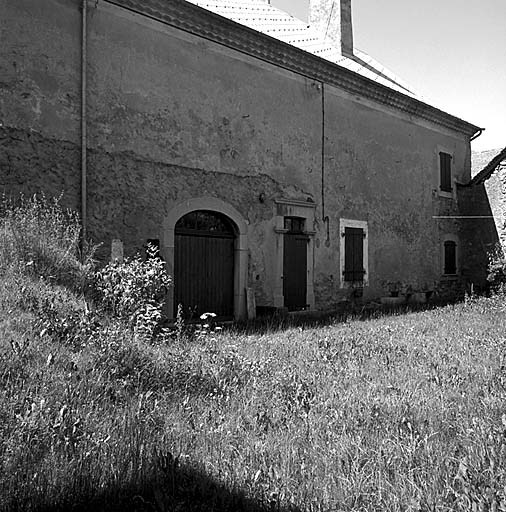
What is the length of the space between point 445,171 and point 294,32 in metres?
6.46

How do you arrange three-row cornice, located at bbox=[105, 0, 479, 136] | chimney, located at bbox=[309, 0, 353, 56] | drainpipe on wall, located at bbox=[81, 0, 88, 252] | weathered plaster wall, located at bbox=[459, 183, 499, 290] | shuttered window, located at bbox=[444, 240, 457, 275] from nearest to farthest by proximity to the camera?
1. drainpipe on wall, located at bbox=[81, 0, 88, 252]
2. three-row cornice, located at bbox=[105, 0, 479, 136]
3. chimney, located at bbox=[309, 0, 353, 56]
4. shuttered window, located at bbox=[444, 240, 457, 275]
5. weathered plaster wall, located at bbox=[459, 183, 499, 290]

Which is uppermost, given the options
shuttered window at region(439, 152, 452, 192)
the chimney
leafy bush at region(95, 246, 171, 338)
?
the chimney

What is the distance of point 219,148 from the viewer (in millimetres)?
10602

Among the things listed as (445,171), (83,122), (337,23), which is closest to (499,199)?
(445,171)

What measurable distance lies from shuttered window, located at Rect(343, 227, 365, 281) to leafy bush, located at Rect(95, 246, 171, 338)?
22.6 ft

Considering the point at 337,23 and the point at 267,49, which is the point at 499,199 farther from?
the point at 267,49

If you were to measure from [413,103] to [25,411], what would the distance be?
1464cm

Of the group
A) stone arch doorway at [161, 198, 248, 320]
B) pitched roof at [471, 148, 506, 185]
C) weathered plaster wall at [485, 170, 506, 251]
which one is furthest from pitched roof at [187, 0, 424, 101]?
stone arch doorway at [161, 198, 248, 320]

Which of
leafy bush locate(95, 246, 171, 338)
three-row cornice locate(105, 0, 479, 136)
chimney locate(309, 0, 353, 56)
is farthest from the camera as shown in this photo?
chimney locate(309, 0, 353, 56)

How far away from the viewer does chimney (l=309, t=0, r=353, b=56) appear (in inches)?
650

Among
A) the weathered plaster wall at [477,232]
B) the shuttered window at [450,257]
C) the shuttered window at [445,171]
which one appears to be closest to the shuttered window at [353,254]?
the shuttered window at [450,257]

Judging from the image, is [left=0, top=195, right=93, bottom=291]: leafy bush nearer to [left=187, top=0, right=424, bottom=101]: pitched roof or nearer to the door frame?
the door frame

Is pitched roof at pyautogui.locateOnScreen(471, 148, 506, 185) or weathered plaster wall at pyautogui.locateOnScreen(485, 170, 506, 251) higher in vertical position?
pitched roof at pyautogui.locateOnScreen(471, 148, 506, 185)

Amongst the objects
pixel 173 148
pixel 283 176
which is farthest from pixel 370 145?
pixel 173 148
